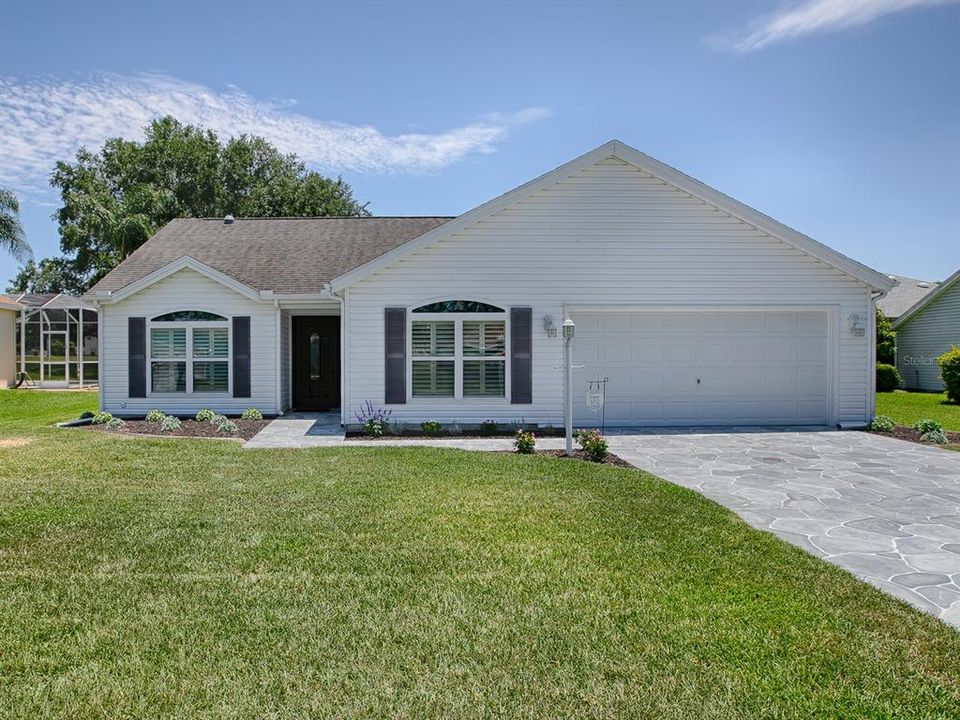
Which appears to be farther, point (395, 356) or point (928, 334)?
point (928, 334)

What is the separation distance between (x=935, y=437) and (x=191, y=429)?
13672 mm

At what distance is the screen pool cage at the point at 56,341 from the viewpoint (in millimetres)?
23172

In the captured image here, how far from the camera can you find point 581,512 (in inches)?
241

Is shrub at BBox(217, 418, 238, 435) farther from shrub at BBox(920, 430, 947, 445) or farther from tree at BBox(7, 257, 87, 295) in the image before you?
tree at BBox(7, 257, 87, 295)

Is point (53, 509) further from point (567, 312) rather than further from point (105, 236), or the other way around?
point (105, 236)

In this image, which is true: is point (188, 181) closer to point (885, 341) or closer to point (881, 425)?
point (885, 341)

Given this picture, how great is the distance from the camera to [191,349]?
1404 centimetres

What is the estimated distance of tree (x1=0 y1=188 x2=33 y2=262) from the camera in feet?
74.0

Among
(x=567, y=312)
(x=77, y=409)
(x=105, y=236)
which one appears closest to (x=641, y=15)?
(x=567, y=312)

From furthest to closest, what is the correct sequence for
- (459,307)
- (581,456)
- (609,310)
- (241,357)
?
(241,357), (609,310), (459,307), (581,456)

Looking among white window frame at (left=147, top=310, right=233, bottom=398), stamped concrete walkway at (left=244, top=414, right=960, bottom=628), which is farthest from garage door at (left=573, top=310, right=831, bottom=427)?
white window frame at (left=147, top=310, right=233, bottom=398)

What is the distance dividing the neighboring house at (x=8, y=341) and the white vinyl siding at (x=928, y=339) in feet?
109

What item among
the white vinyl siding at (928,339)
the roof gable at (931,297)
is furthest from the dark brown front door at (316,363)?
the roof gable at (931,297)

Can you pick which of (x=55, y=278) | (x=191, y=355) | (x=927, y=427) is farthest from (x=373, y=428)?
(x=55, y=278)
